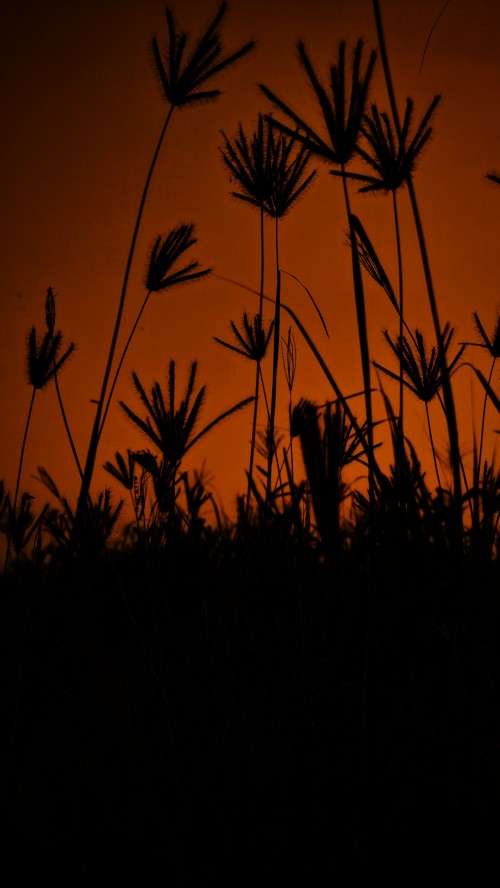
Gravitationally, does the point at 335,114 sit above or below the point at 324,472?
above

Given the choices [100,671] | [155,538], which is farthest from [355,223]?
[155,538]

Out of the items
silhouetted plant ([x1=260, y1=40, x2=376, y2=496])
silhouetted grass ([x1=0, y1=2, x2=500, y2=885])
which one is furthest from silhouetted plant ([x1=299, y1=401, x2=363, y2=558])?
silhouetted plant ([x1=260, y1=40, x2=376, y2=496])

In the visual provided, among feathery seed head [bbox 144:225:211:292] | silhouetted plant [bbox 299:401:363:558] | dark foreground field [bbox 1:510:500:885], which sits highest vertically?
feathery seed head [bbox 144:225:211:292]

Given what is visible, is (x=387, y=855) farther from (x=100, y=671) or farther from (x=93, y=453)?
(x=93, y=453)

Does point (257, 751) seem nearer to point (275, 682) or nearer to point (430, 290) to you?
point (275, 682)

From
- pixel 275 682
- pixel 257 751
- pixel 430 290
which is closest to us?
pixel 430 290

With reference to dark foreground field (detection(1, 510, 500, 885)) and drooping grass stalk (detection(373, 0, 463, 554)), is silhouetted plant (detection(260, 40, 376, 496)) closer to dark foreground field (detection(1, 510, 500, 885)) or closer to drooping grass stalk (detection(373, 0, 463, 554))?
drooping grass stalk (detection(373, 0, 463, 554))

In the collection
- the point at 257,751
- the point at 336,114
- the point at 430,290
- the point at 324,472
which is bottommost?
the point at 257,751

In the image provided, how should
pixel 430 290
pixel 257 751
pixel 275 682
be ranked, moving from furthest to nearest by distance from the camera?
pixel 275 682 → pixel 257 751 → pixel 430 290

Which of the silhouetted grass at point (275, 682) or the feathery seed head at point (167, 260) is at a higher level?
A: the feathery seed head at point (167, 260)

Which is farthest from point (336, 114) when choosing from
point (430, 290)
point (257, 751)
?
point (257, 751)

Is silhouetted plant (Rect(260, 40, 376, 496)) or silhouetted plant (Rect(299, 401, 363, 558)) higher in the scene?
silhouetted plant (Rect(260, 40, 376, 496))

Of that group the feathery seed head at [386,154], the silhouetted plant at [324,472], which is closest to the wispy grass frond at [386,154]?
the feathery seed head at [386,154]

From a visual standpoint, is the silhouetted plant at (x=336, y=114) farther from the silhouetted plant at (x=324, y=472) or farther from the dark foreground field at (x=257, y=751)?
the dark foreground field at (x=257, y=751)
